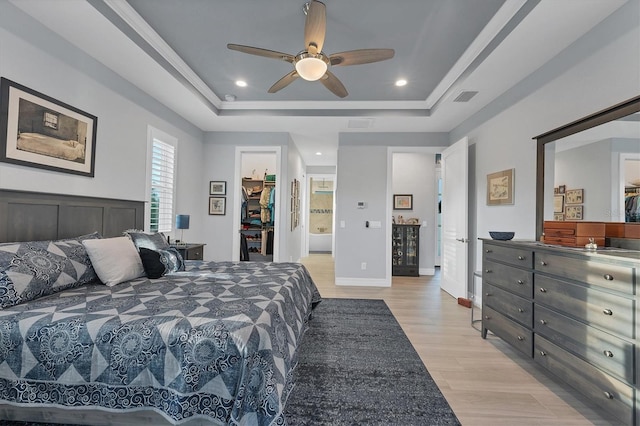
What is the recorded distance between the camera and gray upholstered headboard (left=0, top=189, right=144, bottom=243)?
84.4 inches

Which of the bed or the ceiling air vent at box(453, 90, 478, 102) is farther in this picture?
the ceiling air vent at box(453, 90, 478, 102)

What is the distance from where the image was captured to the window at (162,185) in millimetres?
3908

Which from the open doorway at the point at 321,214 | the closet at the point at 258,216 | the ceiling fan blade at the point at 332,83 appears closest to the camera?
the ceiling fan blade at the point at 332,83

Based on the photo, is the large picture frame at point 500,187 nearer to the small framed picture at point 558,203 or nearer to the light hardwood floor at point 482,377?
the small framed picture at point 558,203

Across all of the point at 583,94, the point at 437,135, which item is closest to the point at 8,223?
the point at 583,94

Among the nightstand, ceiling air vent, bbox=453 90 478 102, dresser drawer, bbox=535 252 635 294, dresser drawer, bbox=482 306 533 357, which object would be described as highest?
ceiling air vent, bbox=453 90 478 102

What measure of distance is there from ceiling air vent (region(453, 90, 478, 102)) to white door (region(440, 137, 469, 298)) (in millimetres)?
588

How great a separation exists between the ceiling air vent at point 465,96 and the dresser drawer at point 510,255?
1903mm

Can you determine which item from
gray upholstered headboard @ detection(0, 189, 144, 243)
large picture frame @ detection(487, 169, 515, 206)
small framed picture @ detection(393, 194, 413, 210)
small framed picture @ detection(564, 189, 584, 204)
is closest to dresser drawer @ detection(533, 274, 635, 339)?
small framed picture @ detection(564, 189, 584, 204)

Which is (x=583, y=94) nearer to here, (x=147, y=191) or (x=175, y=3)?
(x=175, y=3)

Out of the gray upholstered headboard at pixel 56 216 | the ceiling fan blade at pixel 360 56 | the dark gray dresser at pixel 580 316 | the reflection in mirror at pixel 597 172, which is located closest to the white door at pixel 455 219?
the reflection in mirror at pixel 597 172

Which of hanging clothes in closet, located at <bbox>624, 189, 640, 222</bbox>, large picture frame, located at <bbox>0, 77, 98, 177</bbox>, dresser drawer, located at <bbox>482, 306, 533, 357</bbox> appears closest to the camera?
hanging clothes in closet, located at <bbox>624, 189, 640, 222</bbox>

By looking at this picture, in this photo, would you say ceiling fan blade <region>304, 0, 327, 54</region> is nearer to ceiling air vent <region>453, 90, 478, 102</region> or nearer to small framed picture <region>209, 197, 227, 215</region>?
ceiling air vent <region>453, 90, 478, 102</region>

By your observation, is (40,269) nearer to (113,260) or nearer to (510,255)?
(113,260)
